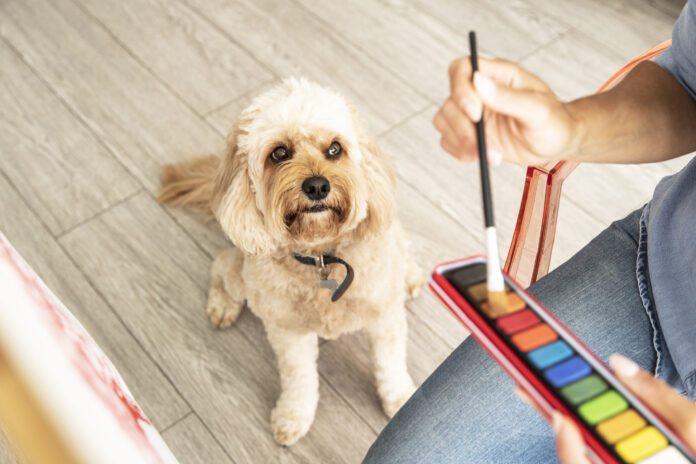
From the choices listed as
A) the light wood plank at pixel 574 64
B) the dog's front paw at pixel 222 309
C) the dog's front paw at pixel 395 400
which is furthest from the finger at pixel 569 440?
the light wood plank at pixel 574 64

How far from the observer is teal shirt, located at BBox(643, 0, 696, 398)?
2.50ft

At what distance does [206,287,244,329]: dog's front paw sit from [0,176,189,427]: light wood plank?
16 cm

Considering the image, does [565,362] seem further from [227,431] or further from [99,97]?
[99,97]

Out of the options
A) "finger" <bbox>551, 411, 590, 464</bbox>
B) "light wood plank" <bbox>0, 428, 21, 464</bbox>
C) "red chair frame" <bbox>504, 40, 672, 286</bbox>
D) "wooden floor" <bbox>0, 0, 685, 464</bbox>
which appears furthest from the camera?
"wooden floor" <bbox>0, 0, 685, 464</bbox>

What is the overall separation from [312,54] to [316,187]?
3.31 feet

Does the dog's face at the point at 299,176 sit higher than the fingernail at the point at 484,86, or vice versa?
the fingernail at the point at 484,86

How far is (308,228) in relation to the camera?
104 centimetres

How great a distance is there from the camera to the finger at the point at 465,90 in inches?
24.0

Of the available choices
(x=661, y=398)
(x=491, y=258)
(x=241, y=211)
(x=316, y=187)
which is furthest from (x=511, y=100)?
(x=241, y=211)

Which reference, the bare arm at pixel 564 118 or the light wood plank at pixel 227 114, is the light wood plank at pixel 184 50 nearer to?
the light wood plank at pixel 227 114

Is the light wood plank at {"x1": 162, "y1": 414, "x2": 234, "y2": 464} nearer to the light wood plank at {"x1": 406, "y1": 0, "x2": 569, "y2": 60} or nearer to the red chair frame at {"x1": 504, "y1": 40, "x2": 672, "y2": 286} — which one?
the red chair frame at {"x1": 504, "y1": 40, "x2": 672, "y2": 286}

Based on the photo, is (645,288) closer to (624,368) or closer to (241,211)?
(624,368)

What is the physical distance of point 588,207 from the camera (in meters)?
1.57

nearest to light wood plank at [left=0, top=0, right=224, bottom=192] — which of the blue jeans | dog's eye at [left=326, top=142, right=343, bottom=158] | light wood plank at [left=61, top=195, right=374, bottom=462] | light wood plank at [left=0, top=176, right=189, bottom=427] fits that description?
light wood plank at [left=61, top=195, right=374, bottom=462]
